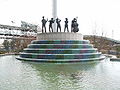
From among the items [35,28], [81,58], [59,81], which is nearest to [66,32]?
[81,58]

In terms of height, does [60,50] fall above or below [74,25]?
below

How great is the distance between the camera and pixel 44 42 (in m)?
22.8

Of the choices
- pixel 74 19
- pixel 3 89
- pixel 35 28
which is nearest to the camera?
pixel 3 89

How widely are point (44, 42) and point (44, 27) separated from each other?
2.95 m

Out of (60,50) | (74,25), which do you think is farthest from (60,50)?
(74,25)

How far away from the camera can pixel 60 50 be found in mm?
21000

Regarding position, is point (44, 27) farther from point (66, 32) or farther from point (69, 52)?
point (69, 52)

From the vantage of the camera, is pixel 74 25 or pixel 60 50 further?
pixel 74 25

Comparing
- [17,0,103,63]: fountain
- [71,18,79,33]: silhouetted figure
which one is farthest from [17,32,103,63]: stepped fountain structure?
[71,18,79,33]: silhouetted figure

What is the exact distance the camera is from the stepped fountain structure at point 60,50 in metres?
20.2

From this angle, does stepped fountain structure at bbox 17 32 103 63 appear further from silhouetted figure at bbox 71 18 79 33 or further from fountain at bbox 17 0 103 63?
silhouetted figure at bbox 71 18 79 33

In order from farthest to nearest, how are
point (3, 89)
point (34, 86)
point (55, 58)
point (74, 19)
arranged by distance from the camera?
point (74, 19) → point (55, 58) → point (34, 86) → point (3, 89)

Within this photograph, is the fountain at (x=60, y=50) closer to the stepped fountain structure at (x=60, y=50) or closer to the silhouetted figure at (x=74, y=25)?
the stepped fountain structure at (x=60, y=50)

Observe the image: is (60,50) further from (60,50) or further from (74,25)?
(74,25)
